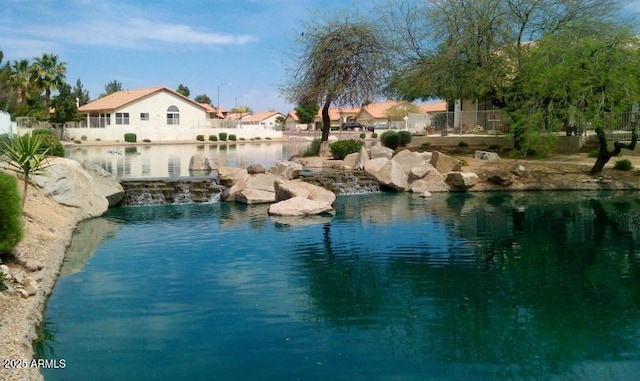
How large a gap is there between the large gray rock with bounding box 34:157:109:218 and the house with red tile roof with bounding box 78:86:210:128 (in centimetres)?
5695

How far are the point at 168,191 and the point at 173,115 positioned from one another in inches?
2345

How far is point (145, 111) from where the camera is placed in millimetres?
79750

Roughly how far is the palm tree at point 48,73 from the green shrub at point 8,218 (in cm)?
7174

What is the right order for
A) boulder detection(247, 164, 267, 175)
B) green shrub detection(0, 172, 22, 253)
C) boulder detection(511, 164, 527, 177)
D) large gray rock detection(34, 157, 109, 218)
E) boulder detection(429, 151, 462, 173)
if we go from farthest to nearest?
boulder detection(429, 151, 462, 173)
boulder detection(511, 164, 527, 177)
boulder detection(247, 164, 267, 175)
large gray rock detection(34, 157, 109, 218)
green shrub detection(0, 172, 22, 253)

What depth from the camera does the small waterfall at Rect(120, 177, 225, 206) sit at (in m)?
24.7

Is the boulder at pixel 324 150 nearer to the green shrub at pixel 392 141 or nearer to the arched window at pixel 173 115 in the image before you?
the green shrub at pixel 392 141

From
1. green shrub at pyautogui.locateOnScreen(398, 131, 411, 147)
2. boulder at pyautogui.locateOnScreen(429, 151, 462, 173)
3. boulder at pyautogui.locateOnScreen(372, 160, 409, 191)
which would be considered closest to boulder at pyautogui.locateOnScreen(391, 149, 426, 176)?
boulder at pyautogui.locateOnScreen(372, 160, 409, 191)

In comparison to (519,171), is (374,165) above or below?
above

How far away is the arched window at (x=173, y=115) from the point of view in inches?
3231

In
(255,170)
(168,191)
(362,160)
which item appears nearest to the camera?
(168,191)

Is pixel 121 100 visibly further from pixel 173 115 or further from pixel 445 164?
pixel 445 164

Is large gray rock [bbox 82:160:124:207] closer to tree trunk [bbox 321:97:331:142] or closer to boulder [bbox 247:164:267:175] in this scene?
boulder [bbox 247:164:267:175]

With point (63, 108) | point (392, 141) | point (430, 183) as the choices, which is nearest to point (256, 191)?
point (430, 183)

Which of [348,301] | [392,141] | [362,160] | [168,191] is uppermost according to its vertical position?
[392,141]
